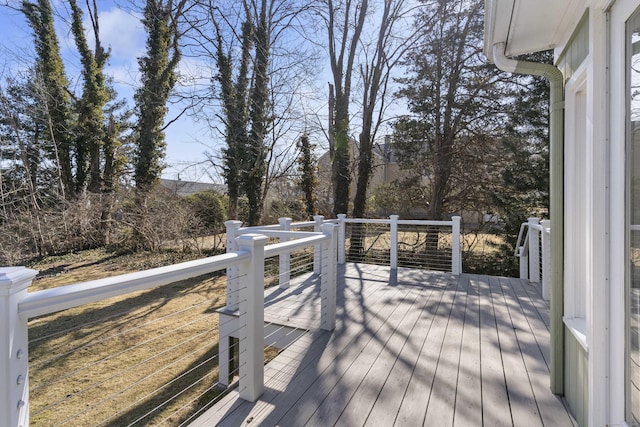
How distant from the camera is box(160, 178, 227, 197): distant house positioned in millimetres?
11416

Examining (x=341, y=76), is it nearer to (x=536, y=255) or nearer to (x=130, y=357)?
(x=536, y=255)

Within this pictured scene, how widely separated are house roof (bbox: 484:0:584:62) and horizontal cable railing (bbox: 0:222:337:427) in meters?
2.02

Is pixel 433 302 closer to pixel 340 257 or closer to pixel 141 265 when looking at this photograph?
pixel 340 257

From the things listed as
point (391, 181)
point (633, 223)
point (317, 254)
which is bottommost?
point (317, 254)

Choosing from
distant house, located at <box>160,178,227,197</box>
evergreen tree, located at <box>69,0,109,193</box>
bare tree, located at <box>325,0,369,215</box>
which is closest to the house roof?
bare tree, located at <box>325,0,369,215</box>

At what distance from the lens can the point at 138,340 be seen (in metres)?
4.73

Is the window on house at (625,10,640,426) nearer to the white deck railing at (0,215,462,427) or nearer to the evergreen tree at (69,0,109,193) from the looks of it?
the white deck railing at (0,215,462,427)

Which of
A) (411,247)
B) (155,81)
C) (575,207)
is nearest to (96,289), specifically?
(575,207)

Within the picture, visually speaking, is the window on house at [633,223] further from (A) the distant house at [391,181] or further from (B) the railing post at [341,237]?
(A) the distant house at [391,181]

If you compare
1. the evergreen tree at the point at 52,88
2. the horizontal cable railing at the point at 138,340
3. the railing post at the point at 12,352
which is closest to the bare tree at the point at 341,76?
the horizontal cable railing at the point at 138,340

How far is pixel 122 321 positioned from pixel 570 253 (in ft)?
19.1

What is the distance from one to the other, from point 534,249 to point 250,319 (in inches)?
191

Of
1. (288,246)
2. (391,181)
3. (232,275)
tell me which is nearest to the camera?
(288,246)

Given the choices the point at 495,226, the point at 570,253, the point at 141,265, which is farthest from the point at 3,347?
the point at 495,226
